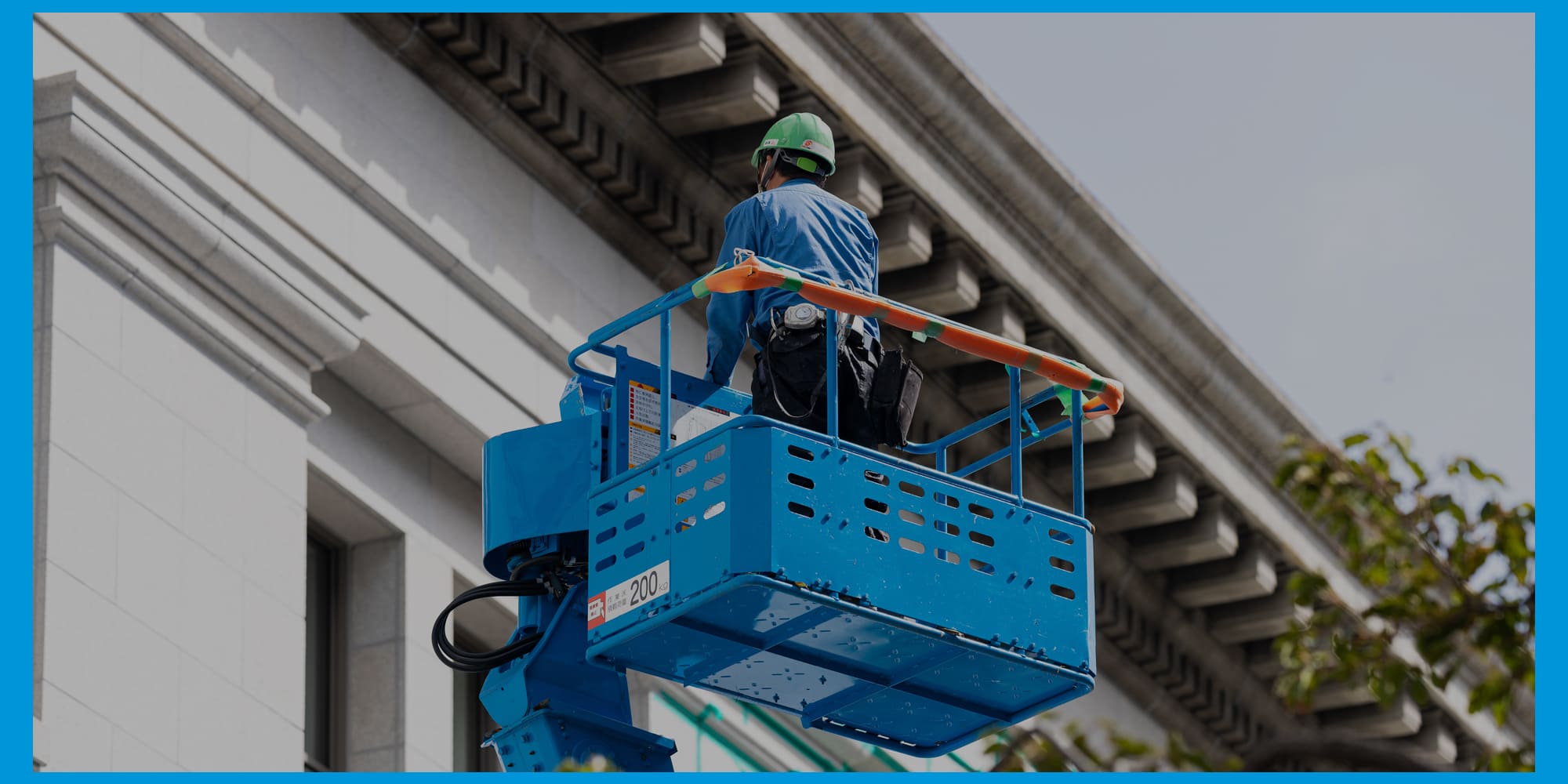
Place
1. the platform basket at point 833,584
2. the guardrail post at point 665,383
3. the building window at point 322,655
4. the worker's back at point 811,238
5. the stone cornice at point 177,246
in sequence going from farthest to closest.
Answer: the building window at point 322,655, the stone cornice at point 177,246, the worker's back at point 811,238, the guardrail post at point 665,383, the platform basket at point 833,584

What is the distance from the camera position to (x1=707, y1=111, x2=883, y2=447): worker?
1264 centimetres

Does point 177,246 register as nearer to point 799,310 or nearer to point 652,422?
point 652,422

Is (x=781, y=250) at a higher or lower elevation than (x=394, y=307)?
lower

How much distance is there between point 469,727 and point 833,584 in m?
11.0

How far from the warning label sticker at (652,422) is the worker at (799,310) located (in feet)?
0.61

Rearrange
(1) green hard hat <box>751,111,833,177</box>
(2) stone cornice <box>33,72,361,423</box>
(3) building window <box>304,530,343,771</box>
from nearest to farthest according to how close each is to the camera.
→ (1) green hard hat <box>751,111,833,177</box> < (2) stone cornice <box>33,72,361,423</box> < (3) building window <box>304,530,343,771</box>

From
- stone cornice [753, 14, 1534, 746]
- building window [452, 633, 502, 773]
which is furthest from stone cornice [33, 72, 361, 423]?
stone cornice [753, 14, 1534, 746]

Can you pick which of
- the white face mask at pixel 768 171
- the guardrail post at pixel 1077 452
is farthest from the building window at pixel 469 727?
the guardrail post at pixel 1077 452

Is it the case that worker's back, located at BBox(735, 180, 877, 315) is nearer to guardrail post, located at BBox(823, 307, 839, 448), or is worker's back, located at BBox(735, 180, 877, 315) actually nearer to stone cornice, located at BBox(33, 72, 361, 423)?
guardrail post, located at BBox(823, 307, 839, 448)

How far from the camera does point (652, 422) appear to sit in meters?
12.9

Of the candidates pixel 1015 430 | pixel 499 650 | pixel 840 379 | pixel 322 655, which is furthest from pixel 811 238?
pixel 322 655

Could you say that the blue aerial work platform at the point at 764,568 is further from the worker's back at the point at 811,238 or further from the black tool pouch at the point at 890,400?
the worker's back at the point at 811,238

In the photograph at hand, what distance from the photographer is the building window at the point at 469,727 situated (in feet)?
72.3

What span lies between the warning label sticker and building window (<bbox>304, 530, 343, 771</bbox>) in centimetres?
793
